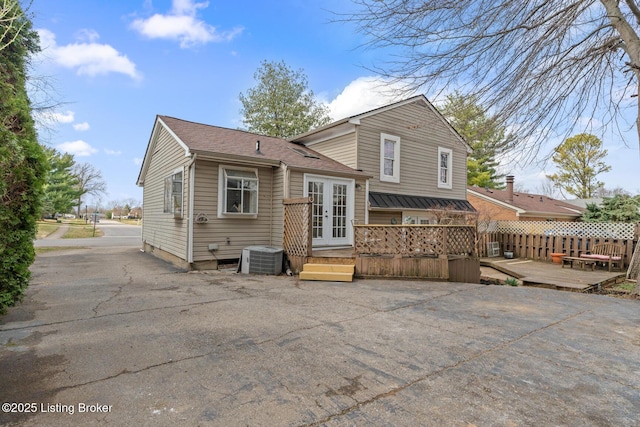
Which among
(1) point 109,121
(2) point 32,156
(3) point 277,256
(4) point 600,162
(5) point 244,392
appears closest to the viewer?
(5) point 244,392

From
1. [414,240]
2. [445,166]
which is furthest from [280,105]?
[414,240]

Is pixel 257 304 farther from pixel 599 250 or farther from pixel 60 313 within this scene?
pixel 599 250

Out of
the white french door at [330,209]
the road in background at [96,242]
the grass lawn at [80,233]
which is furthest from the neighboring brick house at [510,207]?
the grass lawn at [80,233]

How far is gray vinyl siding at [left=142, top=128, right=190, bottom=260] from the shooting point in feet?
29.2

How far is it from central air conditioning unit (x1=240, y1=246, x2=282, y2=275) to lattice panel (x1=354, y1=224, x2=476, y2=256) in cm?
221

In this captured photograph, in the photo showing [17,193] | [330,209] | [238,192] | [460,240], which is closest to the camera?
[17,193]

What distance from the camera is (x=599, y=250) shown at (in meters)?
11.3

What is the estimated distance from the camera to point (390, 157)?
12.8 meters

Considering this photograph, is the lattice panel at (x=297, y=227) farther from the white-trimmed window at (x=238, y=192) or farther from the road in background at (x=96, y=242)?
the road in background at (x=96, y=242)

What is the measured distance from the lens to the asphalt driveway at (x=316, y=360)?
2.26m

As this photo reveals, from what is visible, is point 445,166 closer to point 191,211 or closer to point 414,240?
point 414,240

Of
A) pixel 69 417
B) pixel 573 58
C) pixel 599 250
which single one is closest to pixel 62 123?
pixel 69 417

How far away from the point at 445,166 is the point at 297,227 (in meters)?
9.70

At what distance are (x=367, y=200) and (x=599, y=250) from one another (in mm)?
8754
